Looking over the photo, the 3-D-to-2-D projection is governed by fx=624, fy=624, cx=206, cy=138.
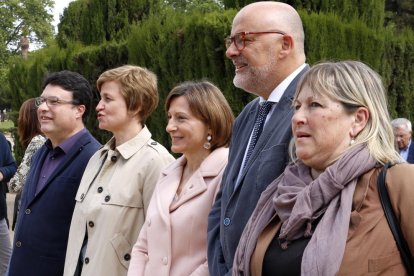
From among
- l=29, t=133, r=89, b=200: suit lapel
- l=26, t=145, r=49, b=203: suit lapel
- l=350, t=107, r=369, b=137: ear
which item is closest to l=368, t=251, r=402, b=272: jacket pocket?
l=350, t=107, r=369, b=137: ear

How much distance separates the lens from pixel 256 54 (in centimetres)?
288

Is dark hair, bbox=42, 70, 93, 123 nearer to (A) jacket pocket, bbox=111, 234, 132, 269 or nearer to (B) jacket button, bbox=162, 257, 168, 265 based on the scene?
(A) jacket pocket, bbox=111, 234, 132, 269

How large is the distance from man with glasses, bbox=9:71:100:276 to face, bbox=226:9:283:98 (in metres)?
1.71

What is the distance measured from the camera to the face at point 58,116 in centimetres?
429

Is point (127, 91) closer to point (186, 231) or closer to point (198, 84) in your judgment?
point (198, 84)

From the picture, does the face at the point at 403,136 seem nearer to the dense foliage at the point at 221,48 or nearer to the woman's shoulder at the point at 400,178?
the dense foliage at the point at 221,48

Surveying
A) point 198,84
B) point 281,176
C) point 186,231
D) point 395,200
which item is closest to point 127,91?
point 198,84

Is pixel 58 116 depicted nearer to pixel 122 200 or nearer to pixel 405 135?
pixel 122 200

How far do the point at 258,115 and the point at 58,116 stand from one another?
1.82m

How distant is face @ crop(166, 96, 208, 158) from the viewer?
3.43m

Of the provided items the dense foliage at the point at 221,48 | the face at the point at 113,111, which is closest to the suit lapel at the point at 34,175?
the face at the point at 113,111

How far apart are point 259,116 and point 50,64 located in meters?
9.07

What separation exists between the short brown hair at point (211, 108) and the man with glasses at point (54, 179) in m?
1.10

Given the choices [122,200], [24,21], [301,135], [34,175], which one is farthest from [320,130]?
[24,21]
